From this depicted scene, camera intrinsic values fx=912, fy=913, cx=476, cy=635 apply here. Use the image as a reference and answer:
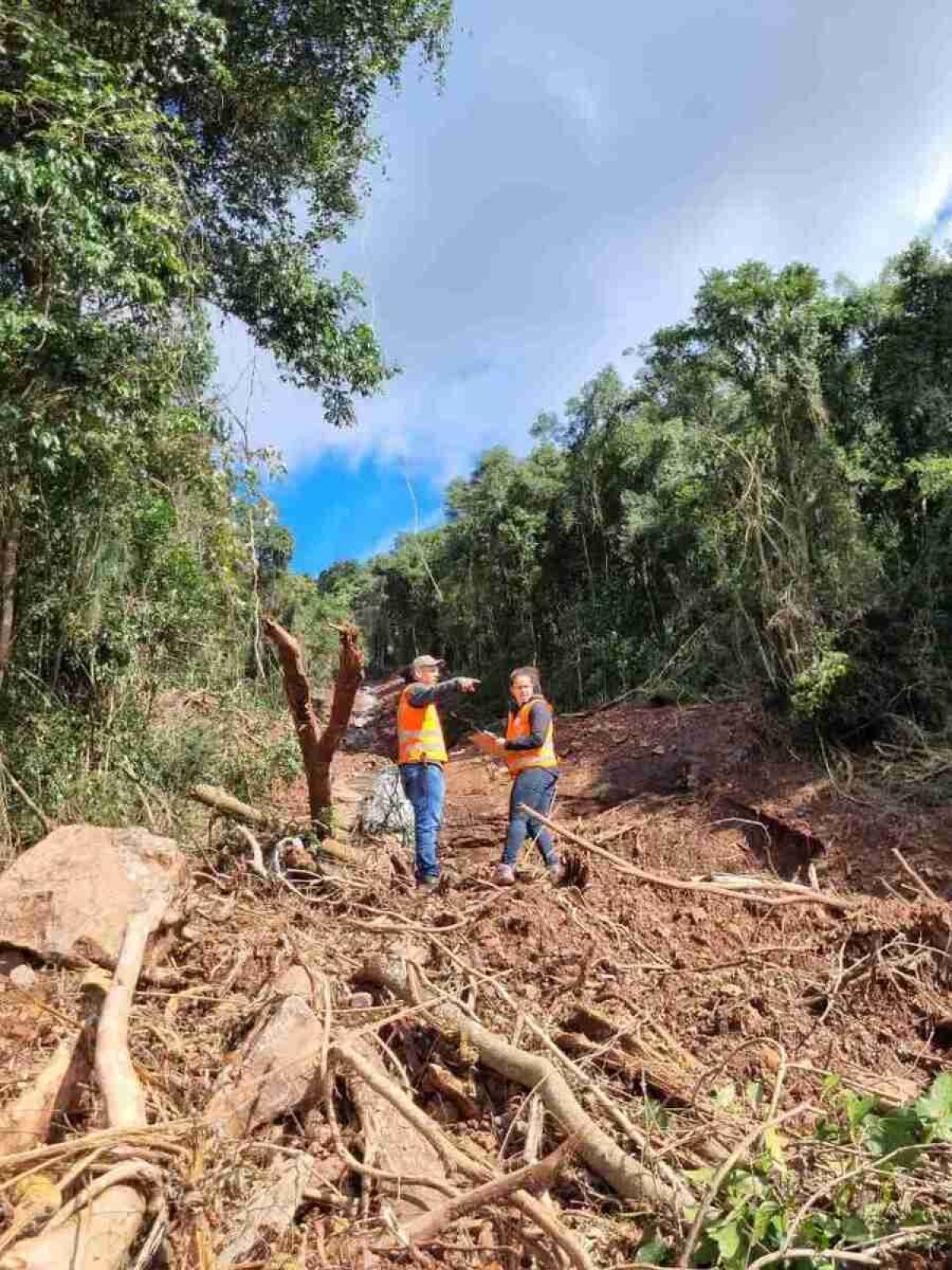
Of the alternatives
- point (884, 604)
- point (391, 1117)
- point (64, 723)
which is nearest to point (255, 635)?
point (64, 723)

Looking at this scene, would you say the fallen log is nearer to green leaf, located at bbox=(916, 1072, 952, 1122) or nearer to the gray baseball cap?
green leaf, located at bbox=(916, 1072, 952, 1122)

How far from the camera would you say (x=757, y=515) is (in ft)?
34.5

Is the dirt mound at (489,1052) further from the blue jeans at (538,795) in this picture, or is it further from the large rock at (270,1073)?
the blue jeans at (538,795)

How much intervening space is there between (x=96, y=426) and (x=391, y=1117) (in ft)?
15.8

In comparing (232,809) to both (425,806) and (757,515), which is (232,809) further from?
(757,515)

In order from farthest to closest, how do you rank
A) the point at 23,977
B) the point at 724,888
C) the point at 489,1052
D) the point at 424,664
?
the point at 424,664
the point at 724,888
the point at 23,977
the point at 489,1052

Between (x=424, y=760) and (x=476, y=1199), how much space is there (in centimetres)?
363

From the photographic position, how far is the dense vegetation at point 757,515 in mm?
9992

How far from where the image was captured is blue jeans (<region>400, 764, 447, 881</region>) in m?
5.76

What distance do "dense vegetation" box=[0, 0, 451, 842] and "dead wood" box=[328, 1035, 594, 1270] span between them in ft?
14.0

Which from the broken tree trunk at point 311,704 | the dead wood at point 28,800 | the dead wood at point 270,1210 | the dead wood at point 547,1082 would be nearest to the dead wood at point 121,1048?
the dead wood at point 270,1210

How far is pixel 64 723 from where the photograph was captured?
7090 mm

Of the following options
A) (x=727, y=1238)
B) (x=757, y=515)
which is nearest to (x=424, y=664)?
(x=727, y=1238)

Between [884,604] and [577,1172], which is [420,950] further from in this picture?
[884,604]
